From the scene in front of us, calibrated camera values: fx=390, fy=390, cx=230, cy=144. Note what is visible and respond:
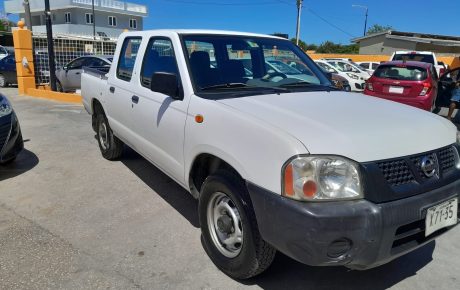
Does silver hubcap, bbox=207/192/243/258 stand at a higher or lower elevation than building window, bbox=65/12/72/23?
lower

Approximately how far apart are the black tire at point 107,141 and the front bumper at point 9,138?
Result: 1.11m

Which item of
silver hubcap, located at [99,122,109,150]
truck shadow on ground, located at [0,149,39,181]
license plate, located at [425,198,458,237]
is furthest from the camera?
silver hubcap, located at [99,122,109,150]

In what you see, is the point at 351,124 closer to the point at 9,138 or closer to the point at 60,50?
the point at 9,138

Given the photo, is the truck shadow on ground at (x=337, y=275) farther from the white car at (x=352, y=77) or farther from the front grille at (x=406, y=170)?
the white car at (x=352, y=77)

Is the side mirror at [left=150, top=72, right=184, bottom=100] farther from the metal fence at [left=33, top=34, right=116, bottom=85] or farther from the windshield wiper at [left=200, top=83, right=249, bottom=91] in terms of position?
the metal fence at [left=33, top=34, right=116, bottom=85]

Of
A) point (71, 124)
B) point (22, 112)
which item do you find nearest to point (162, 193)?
point (71, 124)

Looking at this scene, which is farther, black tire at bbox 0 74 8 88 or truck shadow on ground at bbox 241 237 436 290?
black tire at bbox 0 74 8 88

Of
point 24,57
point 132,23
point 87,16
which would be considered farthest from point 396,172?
point 132,23

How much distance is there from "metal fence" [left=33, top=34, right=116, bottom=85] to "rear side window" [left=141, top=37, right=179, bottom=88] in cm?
1155

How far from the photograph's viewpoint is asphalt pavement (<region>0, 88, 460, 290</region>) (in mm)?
2963

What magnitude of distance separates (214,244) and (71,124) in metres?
6.67

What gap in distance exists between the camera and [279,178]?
7.64 feet

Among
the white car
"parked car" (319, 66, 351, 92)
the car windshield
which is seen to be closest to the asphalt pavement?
"parked car" (319, 66, 351, 92)

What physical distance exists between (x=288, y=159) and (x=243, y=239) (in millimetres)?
777
